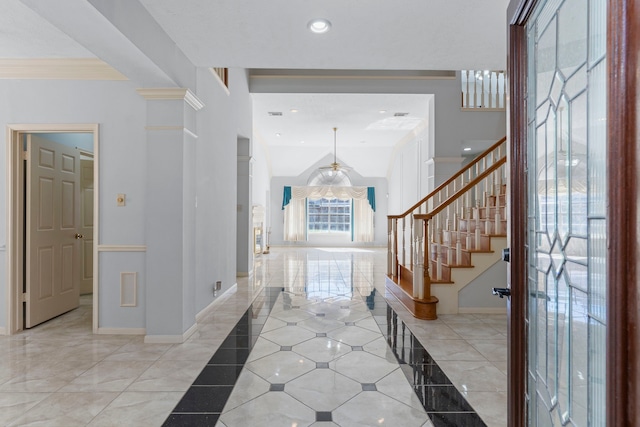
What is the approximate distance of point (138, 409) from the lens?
203 centimetres

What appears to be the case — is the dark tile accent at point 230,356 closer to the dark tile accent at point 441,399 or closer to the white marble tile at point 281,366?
the white marble tile at point 281,366

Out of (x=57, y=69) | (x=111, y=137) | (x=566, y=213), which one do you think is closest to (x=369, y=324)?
(x=566, y=213)

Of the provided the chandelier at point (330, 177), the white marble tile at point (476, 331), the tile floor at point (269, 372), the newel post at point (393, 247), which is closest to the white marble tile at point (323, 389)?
the tile floor at point (269, 372)

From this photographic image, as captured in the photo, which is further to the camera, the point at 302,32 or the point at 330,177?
the point at 330,177

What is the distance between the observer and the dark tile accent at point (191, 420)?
1.88m

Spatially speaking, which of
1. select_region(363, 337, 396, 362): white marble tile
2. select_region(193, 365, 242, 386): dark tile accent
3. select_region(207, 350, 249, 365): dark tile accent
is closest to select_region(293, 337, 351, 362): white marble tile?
select_region(363, 337, 396, 362): white marble tile

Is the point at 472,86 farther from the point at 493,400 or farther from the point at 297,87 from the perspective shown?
the point at 493,400

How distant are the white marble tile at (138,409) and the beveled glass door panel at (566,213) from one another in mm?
1805

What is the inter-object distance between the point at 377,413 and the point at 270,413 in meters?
0.59

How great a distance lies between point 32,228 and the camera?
3.51 m

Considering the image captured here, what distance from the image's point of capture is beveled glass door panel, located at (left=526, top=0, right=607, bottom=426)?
879 mm

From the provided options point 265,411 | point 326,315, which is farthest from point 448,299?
point 265,411

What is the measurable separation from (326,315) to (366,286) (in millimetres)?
1760

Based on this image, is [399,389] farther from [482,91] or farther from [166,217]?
[482,91]
